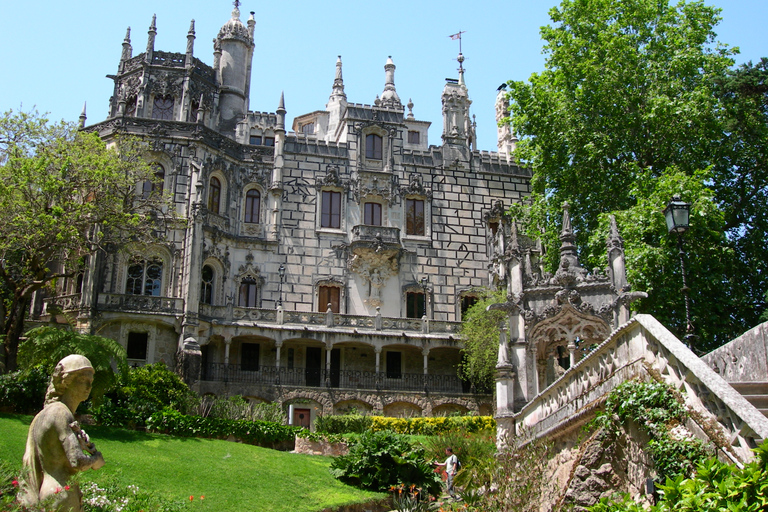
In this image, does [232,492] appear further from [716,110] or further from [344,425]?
[716,110]

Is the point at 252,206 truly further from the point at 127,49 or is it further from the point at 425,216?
the point at 127,49

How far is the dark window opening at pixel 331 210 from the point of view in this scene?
37.8 m

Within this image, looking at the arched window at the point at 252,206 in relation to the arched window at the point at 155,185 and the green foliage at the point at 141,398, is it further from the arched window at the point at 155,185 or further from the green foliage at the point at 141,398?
the green foliage at the point at 141,398

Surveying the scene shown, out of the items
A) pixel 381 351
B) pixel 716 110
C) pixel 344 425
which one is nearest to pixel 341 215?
pixel 381 351

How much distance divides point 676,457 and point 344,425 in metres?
20.6

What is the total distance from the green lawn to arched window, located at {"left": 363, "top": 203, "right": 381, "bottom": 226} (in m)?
19.3

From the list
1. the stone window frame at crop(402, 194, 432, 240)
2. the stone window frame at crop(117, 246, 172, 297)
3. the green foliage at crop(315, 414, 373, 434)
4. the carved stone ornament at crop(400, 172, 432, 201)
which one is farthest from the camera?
the carved stone ornament at crop(400, 172, 432, 201)

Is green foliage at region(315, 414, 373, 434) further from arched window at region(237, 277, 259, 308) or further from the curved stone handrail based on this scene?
the curved stone handrail

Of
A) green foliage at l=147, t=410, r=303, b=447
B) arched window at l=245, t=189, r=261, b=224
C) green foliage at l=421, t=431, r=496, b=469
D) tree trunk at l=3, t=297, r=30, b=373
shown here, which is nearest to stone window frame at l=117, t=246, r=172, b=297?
arched window at l=245, t=189, r=261, b=224

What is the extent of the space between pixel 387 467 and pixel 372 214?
22817 millimetres

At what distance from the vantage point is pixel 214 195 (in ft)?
119

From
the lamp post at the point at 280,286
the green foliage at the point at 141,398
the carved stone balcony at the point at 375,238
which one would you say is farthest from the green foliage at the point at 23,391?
the carved stone balcony at the point at 375,238

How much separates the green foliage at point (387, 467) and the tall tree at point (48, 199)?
39.2 ft

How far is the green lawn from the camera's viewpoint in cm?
1479
